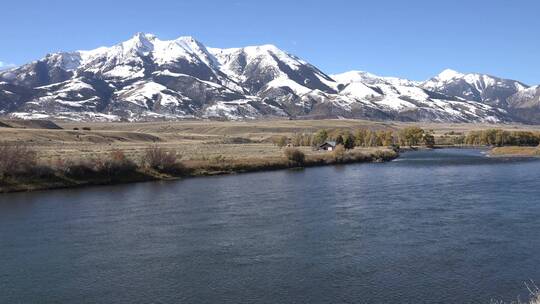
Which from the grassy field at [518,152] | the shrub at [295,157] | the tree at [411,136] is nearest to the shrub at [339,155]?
the shrub at [295,157]

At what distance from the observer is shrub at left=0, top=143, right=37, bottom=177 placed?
236 feet

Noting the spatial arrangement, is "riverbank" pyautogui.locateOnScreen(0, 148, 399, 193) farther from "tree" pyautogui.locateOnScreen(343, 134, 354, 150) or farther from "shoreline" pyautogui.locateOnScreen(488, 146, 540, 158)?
"shoreline" pyautogui.locateOnScreen(488, 146, 540, 158)

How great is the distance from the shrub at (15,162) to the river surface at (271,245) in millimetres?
6677

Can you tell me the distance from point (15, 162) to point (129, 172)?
15.5m

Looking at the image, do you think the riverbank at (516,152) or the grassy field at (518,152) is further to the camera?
the grassy field at (518,152)

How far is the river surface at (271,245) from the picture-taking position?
30.9 m

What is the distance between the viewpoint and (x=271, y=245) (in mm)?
40625

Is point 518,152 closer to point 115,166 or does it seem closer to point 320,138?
point 320,138

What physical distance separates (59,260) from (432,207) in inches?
1384

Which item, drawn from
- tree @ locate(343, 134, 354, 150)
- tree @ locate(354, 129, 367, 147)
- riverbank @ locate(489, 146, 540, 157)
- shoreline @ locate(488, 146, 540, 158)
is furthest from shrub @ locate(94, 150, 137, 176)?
tree @ locate(354, 129, 367, 147)

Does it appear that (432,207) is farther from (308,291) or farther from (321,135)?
(321,135)

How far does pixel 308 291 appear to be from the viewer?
1213 inches

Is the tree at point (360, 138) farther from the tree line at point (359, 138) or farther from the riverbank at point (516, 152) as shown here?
the riverbank at point (516, 152)

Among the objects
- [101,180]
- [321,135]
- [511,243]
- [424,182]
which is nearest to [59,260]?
[511,243]
